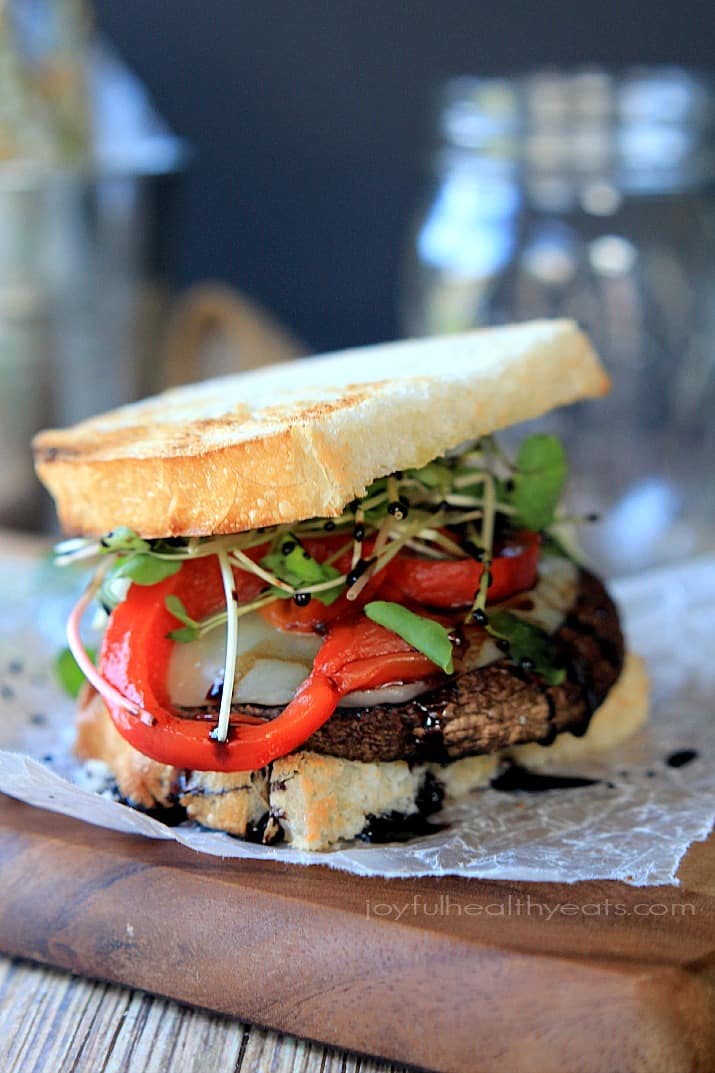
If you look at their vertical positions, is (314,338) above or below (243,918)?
below

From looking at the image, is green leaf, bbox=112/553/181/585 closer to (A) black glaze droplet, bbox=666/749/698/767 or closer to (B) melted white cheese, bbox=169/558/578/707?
(B) melted white cheese, bbox=169/558/578/707

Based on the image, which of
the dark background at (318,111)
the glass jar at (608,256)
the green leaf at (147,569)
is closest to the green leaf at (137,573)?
the green leaf at (147,569)

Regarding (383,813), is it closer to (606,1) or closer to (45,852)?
(45,852)

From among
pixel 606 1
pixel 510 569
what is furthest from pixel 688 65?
pixel 510 569

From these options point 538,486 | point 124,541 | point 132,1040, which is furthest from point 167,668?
point 538,486

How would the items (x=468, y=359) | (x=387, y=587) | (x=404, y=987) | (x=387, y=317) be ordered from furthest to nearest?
(x=387, y=317) < (x=468, y=359) < (x=387, y=587) < (x=404, y=987)

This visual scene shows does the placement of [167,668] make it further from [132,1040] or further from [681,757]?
[681,757]

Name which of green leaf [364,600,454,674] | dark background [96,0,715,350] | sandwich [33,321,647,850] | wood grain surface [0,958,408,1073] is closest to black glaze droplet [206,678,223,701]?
sandwich [33,321,647,850]
